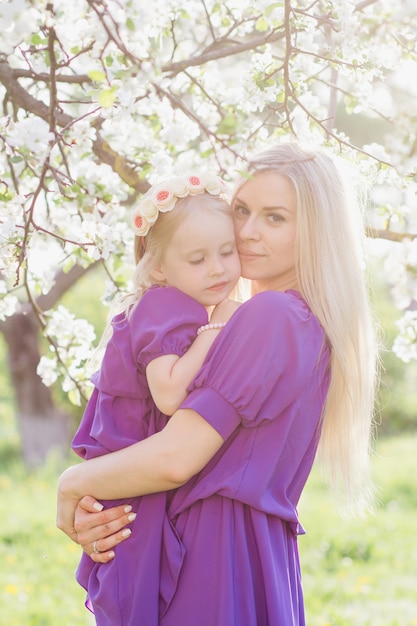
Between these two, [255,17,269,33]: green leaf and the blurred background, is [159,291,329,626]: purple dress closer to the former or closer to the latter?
the blurred background

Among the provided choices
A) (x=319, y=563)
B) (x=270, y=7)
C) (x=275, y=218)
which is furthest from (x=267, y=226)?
(x=319, y=563)


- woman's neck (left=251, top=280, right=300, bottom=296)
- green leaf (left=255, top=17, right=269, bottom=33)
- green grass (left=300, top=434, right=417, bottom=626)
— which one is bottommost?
green grass (left=300, top=434, right=417, bottom=626)

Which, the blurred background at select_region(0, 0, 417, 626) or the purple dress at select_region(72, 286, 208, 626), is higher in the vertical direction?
the blurred background at select_region(0, 0, 417, 626)

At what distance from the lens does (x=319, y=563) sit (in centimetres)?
523

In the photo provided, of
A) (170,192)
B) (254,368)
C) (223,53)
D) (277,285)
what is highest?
(223,53)

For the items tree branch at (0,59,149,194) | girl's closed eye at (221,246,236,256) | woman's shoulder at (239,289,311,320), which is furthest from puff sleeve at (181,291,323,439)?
tree branch at (0,59,149,194)

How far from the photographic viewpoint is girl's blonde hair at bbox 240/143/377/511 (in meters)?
1.93

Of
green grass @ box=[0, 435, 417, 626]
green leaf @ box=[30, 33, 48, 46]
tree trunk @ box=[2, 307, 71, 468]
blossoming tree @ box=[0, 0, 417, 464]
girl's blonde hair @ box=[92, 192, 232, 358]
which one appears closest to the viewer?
girl's blonde hair @ box=[92, 192, 232, 358]

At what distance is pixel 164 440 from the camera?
1.76 meters

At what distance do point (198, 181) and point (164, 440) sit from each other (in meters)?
0.60

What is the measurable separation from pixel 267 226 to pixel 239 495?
1.96 ft

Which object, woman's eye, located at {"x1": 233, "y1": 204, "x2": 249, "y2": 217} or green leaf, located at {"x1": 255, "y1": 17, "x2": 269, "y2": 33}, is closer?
woman's eye, located at {"x1": 233, "y1": 204, "x2": 249, "y2": 217}

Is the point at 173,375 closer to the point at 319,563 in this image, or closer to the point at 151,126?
the point at 151,126

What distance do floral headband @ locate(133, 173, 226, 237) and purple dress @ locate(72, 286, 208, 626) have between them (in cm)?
17
